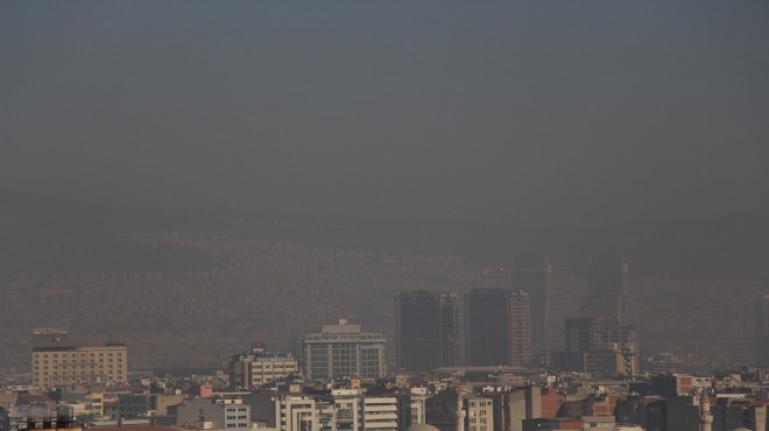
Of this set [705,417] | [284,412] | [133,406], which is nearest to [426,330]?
[133,406]

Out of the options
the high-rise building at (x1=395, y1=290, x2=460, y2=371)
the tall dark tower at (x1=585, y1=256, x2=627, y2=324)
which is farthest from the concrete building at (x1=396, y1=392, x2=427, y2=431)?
the high-rise building at (x1=395, y1=290, x2=460, y2=371)

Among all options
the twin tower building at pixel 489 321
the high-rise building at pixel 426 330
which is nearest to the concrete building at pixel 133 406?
the twin tower building at pixel 489 321

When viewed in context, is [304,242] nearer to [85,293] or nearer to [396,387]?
[85,293]

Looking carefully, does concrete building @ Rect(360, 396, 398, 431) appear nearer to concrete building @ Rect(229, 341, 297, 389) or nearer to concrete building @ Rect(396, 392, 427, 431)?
concrete building @ Rect(396, 392, 427, 431)

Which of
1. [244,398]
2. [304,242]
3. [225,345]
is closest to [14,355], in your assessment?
[225,345]

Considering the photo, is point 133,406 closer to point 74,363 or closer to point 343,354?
point 74,363

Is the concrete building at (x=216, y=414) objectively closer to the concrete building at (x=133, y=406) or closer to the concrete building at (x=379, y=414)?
the concrete building at (x=133, y=406)
